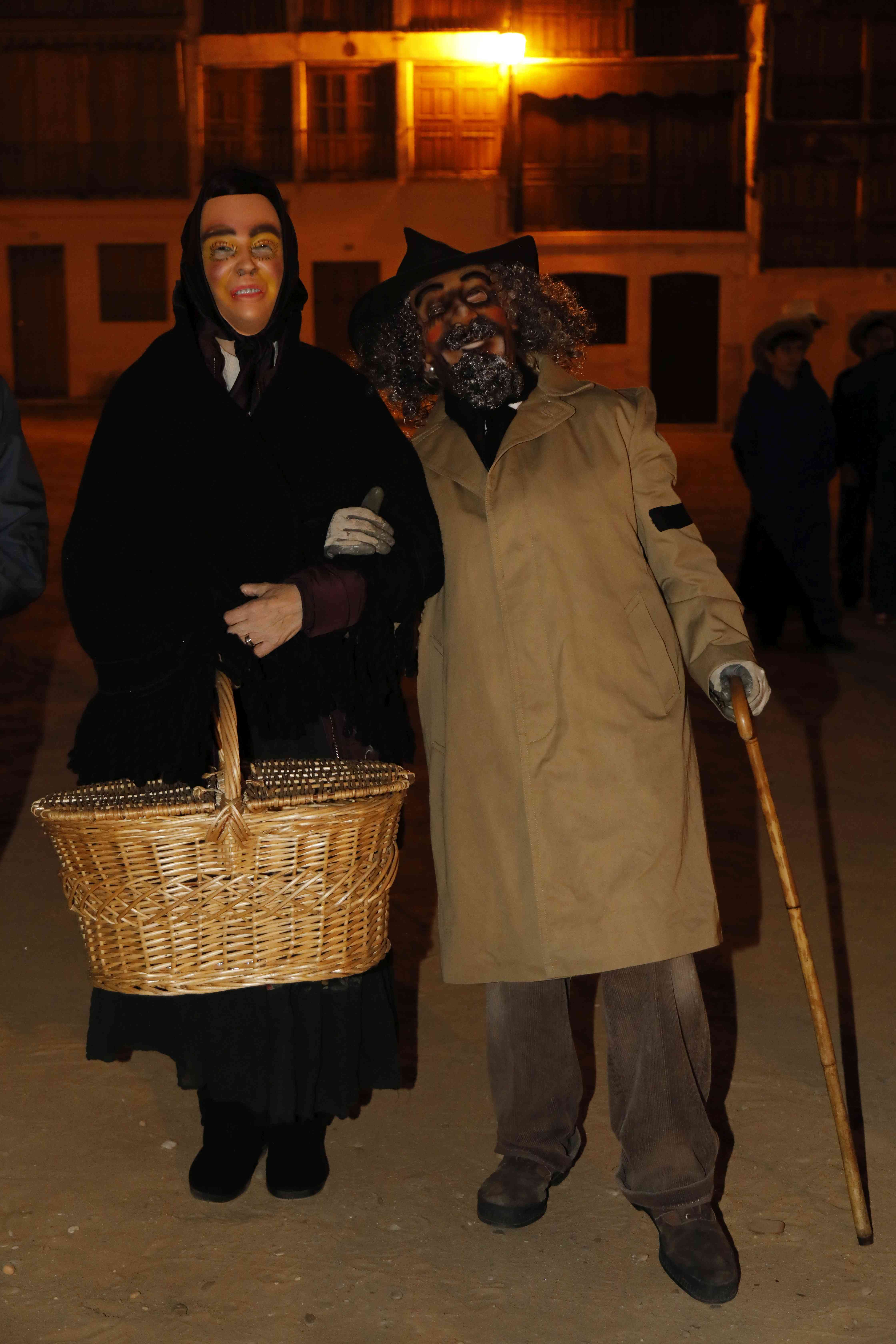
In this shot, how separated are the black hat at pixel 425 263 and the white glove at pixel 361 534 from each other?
51 centimetres

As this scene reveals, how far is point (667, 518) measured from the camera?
3.04m

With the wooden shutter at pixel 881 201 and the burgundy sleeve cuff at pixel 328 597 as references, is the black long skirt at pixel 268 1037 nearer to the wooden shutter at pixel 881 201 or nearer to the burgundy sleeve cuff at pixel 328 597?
the burgundy sleeve cuff at pixel 328 597

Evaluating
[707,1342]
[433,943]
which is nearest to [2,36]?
[433,943]

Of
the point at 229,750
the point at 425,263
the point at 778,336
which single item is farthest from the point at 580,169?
the point at 229,750

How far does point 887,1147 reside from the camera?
138 inches

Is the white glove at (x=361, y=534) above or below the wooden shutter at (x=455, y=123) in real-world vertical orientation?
below

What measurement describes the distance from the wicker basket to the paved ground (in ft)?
1.85

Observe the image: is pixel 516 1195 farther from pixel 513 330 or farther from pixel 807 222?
pixel 807 222

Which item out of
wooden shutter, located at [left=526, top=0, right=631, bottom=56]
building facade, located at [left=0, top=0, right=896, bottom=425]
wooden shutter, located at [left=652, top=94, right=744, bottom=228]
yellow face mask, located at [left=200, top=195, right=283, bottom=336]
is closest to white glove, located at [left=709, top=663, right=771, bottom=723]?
yellow face mask, located at [left=200, top=195, right=283, bottom=336]

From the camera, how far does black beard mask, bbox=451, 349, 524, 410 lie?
308 cm

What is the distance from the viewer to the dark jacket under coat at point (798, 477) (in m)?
9.43

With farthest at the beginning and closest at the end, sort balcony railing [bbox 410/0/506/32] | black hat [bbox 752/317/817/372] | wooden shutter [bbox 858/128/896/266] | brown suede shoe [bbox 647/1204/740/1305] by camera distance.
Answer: wooden shutter [bbox 858/128/896/266]
balcony railing [bbox 410/0/506/32]
black hat [bbox 752/317/817/372]
brown suede shoe [bbox 647/1204/740/1305]

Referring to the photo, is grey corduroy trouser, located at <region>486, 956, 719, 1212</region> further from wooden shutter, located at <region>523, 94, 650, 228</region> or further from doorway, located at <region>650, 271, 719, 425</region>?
wooden shutter, located at <region>523, 94, 650, 228</region>

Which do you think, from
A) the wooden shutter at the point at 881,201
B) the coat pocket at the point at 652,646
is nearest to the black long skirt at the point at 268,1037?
the coat pocket at the point at 652,646
